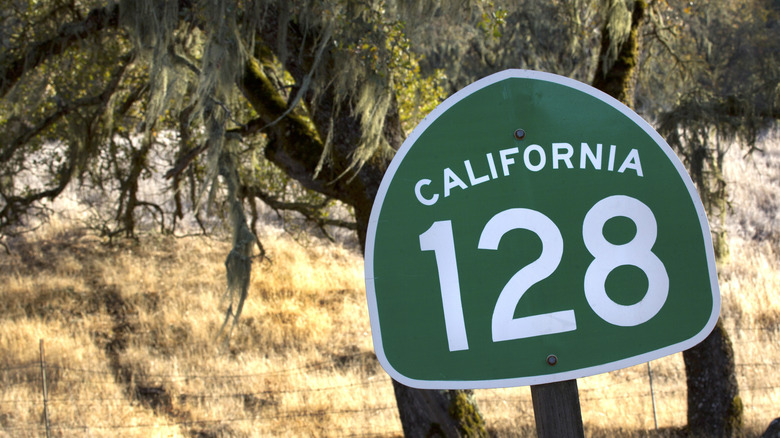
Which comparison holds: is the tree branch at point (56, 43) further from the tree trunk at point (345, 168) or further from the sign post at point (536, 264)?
the sign post at point (536, 264)

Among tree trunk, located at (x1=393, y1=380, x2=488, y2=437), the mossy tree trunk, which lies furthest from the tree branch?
the mossy tree trunk

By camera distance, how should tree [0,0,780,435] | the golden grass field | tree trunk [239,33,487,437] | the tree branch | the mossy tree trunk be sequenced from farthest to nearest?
the golden grass field → the mossy tree trunk → the tree branch → tree trunk [239,33,487,437] → tree [0,0,780,435]

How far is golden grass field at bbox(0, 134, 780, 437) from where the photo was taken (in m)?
9.24

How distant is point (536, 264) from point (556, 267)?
1.8 inches

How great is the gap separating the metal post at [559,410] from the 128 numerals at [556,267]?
0.15 m

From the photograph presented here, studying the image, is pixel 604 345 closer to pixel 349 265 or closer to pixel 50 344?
pixel 50 344

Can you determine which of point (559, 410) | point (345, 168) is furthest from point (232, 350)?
point (559, 410)

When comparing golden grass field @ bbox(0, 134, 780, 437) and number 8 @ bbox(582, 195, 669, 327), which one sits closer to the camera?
number 8 @ bbox(582, 195, 669, 327)

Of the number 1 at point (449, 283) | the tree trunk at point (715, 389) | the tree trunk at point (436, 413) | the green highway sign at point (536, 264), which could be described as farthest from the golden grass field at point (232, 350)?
the number 1 at point (449, 283)

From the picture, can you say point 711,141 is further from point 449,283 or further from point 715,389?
point 449,283

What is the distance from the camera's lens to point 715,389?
7.46 m

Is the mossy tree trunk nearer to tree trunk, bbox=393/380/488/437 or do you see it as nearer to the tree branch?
tree trunk, bbox=393/380/488/437

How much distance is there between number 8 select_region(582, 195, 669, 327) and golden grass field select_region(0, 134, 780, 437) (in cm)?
613

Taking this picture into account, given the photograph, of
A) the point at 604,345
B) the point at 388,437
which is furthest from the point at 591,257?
the point at 388,437
